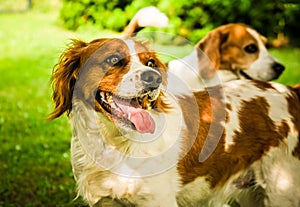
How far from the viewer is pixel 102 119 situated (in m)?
3.50

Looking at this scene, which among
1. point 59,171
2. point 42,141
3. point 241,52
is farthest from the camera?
point 42,141

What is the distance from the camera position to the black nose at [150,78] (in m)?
3.22

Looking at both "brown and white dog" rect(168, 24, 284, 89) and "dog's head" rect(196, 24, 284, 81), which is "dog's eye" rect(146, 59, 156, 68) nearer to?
"brown and white dog" rect(168, 24, 284, 89)

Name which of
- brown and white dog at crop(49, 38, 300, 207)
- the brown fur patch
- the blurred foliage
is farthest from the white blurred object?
the blurred foliage

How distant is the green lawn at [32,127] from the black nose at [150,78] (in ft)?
2.18

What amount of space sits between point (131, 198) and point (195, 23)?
9.04 meters

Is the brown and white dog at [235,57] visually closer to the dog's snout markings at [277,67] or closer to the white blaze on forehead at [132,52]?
the dog's snout markings at [277,67]

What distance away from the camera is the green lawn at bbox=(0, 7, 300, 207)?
5.44 metres

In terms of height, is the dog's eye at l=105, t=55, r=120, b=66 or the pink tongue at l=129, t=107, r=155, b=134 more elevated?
the dog's eye at l=105, t=55, r=120, b=66

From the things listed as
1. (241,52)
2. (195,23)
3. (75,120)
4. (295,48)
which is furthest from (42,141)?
(295,48)

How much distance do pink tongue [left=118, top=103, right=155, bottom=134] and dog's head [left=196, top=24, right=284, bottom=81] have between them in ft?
7.35

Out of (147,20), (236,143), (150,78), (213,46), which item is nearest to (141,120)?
(150,78)

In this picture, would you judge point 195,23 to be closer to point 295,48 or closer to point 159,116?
point 295,48

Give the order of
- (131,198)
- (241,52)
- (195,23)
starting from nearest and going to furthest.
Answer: (131,198) < (241,52) < (195,23)
